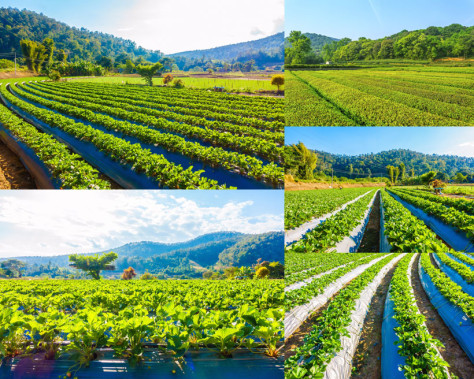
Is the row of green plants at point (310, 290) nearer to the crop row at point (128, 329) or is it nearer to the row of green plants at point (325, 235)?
the row of green plants at point (325, 235)

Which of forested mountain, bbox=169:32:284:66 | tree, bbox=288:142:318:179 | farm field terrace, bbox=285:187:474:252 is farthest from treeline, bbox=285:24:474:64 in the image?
farm field terrace, bbox=285:187:474:252

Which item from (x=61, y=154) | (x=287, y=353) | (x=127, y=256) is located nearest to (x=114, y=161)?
(x=61, y=154)

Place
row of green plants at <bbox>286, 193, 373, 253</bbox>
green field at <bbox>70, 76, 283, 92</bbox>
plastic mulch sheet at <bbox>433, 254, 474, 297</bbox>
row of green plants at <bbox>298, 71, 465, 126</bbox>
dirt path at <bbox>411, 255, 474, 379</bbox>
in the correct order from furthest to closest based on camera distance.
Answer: row of green plants at <bbox>298, 71, 465, 126</bbox>, row of green plants at <bbox>286, 193, 373, 253</bbox>, green field at <bbox>70, 76, 283, 92</bbox>, plastic mulch sheet at <bbox>433, 254, 474, 297</bbox>, dirt path at <bbox>411, 255, 474, 379</bbox>

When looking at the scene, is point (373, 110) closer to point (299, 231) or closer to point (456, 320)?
point (299, 231)

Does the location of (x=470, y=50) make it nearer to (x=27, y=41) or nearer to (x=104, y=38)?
(x=104, y=38)

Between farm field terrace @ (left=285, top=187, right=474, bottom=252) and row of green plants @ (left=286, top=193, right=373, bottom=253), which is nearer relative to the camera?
farm field terrace @ (left=285, top=187, right=474, bottom=252)

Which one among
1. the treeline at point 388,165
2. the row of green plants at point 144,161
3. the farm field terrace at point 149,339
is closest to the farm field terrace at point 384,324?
the farm field terrace at point 149,339

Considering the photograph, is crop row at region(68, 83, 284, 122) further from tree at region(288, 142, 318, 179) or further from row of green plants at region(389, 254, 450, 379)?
row of green plants at region(389, 254, 450, 379)
